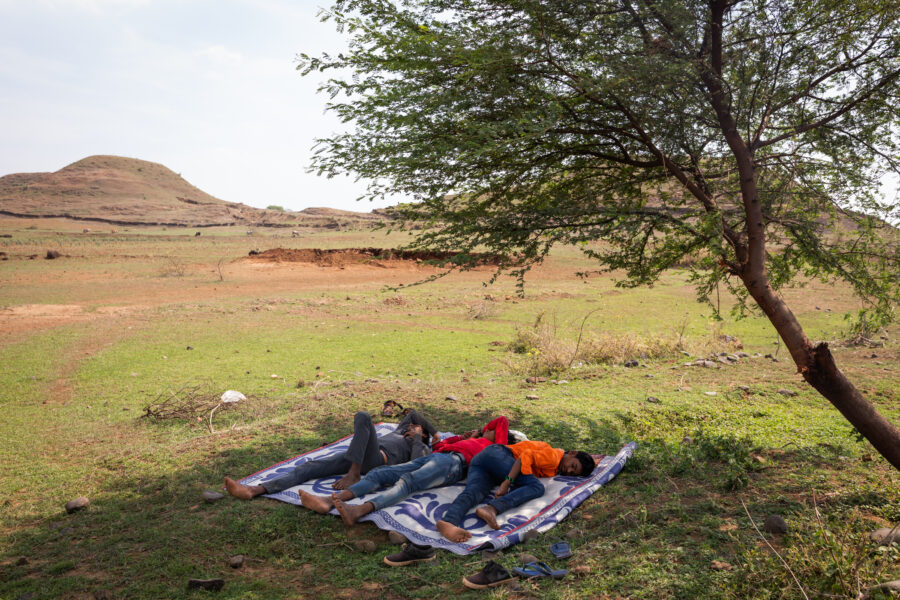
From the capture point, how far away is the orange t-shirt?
5.27 metres

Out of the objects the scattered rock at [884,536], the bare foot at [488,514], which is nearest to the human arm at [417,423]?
the bare foot at [488,514]

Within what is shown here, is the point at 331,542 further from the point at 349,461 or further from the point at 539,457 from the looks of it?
the point at 539,457

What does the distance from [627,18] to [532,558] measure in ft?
18.9

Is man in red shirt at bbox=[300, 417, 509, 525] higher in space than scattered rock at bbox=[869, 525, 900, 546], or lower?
lower

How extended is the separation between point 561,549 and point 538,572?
417 mm

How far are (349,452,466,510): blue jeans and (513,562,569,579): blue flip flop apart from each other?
1.50 meters

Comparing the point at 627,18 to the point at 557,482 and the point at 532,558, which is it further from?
the point at 532,558

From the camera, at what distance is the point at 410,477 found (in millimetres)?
4992

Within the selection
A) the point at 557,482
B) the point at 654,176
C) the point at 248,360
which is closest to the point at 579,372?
the point at 654,176

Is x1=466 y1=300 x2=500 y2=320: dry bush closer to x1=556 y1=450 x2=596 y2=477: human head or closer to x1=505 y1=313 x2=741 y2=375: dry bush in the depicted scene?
x1=505 y1=313 x2=741 y2=375: dry bush

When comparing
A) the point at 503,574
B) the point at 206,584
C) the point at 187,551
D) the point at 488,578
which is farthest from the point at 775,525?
the point at 187,551

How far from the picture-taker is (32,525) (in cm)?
472

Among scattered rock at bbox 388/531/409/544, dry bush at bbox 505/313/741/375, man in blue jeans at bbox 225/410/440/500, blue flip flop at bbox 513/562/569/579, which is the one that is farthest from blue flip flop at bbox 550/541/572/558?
dry bush at bbox 505/313/741/375

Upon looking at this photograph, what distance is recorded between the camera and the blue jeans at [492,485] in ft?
15.0
